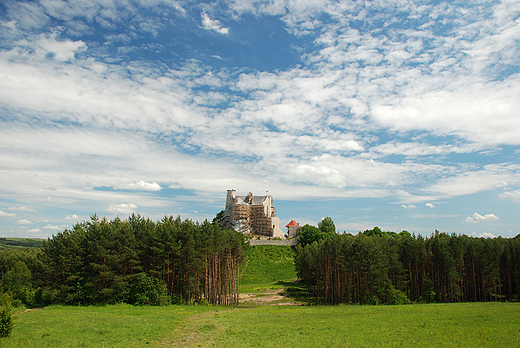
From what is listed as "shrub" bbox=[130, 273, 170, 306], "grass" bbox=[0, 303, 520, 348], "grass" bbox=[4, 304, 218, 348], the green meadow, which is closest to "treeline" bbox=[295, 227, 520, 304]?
the green meadow

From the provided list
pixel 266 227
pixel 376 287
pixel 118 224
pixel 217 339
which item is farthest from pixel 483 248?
pixel 266 227

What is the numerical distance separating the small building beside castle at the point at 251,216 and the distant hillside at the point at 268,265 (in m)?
22.3

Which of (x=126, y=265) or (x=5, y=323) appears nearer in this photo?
(x=5, y=323)

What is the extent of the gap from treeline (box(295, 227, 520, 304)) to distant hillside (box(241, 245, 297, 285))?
31.5 meters

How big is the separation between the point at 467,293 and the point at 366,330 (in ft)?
146

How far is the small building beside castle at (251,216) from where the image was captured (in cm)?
13438

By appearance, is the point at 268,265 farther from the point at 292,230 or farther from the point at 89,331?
the point at 89,331

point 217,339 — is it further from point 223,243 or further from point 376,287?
point 376,287

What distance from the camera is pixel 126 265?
1597 inches

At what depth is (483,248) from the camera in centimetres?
5150

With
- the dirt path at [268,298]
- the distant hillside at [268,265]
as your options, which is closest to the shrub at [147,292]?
the dirt path at [268,298]

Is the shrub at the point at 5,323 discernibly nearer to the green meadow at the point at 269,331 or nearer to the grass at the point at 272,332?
the green meadow at the point at 269,331

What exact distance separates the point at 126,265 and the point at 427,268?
49.1m

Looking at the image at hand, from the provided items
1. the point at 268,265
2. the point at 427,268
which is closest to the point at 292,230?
the point at 268,265
